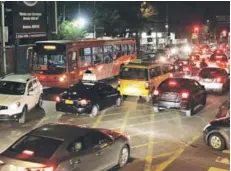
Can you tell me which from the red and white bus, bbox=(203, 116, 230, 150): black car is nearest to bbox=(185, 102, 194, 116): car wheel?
bbox=(203, 116, 230, 150): black car

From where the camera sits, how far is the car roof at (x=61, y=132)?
10.4 metres

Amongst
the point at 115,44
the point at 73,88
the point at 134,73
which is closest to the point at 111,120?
the point at 73,88

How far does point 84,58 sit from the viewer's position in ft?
86.8

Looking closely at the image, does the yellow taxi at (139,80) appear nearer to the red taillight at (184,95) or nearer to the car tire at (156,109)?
the car tire at (156,109)

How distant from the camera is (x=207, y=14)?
91.2 meters

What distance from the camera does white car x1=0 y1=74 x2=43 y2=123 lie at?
16.8m

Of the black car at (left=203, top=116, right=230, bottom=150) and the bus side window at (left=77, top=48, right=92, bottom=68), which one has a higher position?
the bus side window at (left=77, top=48, right=92, bottom=68)

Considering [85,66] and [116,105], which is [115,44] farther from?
[116,105]

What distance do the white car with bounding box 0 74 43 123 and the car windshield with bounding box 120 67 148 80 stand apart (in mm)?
4439

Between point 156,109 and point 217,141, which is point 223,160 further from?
point 156,109

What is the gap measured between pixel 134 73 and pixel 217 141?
8.52m

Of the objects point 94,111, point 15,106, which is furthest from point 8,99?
point 94,111

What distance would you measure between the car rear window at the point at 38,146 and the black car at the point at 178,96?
31.1 ft

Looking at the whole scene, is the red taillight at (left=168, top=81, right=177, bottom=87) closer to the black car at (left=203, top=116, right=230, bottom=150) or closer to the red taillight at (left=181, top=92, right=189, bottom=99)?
the red taillight at (left=181, top=92, right=189, bottom=99)
